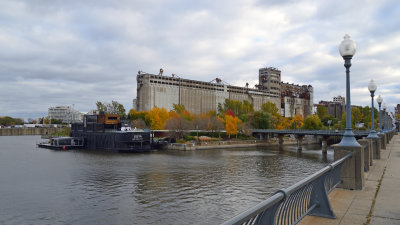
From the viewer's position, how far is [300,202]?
8.04 metres

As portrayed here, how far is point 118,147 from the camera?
80.9 m

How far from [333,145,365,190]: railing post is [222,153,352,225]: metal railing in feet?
3.28

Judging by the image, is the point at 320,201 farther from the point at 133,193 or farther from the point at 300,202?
the point at 133,193

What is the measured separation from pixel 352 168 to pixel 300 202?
4.81 m

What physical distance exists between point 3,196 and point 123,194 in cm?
1108

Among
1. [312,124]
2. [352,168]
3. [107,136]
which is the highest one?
[312,124]

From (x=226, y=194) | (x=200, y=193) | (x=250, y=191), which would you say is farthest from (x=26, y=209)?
(x=250, y=191)

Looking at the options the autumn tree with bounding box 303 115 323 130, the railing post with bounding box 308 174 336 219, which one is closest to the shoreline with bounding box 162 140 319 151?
the autumn tree with bounding box 303 115 323 130

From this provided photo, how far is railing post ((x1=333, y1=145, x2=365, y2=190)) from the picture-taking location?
1168 centimetres

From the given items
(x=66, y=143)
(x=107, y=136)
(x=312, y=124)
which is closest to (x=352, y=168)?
(x=107, y=136)

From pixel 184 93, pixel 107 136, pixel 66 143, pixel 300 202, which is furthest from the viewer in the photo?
pixel 184 93

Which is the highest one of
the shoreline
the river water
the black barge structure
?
the black barge structure

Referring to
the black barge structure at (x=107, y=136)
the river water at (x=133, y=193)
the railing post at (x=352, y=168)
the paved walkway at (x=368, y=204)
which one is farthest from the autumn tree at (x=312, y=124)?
the railing post at (x=352, y=168)

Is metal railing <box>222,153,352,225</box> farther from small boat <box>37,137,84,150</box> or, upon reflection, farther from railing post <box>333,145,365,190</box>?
small boat <box>37,137,84,150</box>
